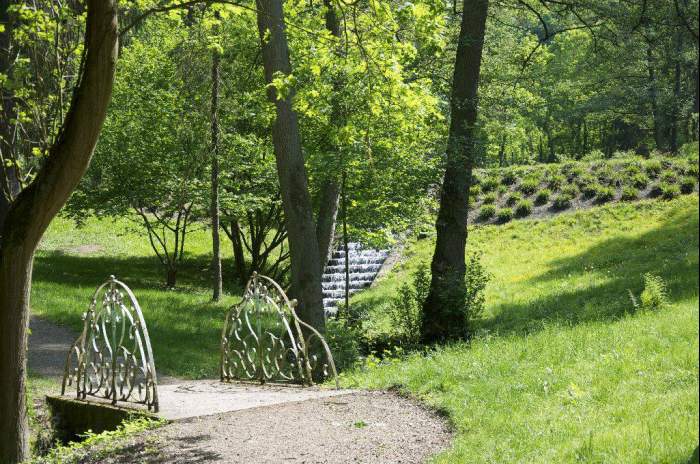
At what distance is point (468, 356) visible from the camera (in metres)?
9.98

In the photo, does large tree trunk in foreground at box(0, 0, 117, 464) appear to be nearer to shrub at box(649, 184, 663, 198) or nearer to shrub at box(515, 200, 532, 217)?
shrub at box(649, 184, 663, 198)

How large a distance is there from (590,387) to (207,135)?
14.7 m

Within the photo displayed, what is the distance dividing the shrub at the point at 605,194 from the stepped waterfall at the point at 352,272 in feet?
23.0

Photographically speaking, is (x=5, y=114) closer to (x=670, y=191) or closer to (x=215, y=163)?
(x=215, y=163)

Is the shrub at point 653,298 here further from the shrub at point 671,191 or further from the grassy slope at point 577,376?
the shrub at point 671,191

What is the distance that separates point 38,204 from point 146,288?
14.4m

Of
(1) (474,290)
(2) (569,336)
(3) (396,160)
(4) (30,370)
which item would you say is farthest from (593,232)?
(4) (30,370)

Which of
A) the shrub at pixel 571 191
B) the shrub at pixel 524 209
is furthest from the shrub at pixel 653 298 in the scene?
the shrub at pixel 524 209

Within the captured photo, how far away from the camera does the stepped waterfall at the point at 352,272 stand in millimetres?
24453

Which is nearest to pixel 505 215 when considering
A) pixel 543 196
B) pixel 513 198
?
pixel 513 198

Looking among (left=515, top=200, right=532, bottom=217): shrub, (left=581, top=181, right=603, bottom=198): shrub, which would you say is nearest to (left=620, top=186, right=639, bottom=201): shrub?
(left=581, top=181, right=603, bottom=198): shrub

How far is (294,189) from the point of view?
1226 centimetres

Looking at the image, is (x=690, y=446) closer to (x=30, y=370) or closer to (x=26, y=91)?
(x=26, y=91)

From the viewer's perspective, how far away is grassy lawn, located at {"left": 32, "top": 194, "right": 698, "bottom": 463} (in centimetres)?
596
